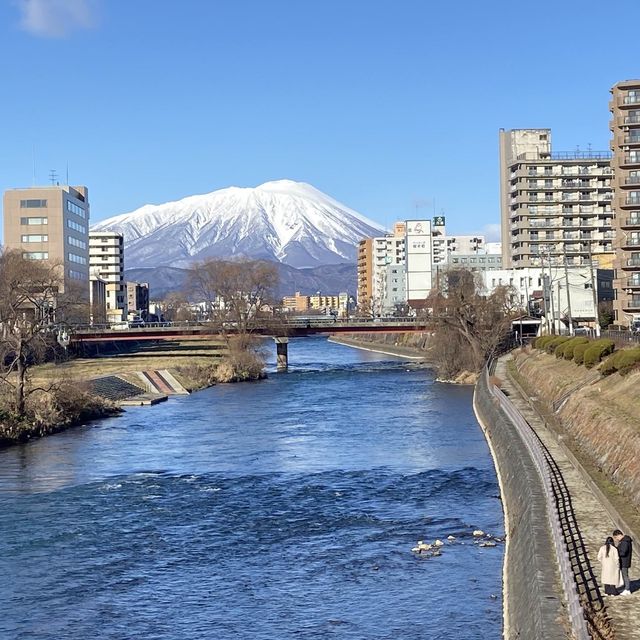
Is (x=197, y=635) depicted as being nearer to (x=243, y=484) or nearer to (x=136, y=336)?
(x=243, y=484)

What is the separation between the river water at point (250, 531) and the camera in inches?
922

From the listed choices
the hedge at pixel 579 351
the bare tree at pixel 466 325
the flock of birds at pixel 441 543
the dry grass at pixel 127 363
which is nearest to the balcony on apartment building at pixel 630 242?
the bare tree at pixel 466 325

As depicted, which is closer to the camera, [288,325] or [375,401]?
[375,401]

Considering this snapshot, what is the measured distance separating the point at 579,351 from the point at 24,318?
3913cm

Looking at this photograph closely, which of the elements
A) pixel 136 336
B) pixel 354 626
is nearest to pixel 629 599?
pixel 354 626

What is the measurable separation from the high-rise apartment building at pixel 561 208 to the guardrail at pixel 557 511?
311 feet

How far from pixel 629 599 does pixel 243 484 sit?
2258cm

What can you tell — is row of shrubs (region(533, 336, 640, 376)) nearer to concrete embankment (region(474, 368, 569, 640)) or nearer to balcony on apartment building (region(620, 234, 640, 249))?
concrete embankment (region(474, 368, 569, 640))

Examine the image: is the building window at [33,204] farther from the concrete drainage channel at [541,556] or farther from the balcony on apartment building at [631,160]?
the concrete drainage channel at [541,556]

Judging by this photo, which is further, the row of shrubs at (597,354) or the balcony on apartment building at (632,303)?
the balcony on apartment building at (632,303)

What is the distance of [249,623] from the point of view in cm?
2312

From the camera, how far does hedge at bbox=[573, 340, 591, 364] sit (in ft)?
189

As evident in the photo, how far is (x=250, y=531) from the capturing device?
31.7m

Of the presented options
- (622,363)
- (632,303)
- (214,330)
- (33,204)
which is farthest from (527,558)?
(33,204)
